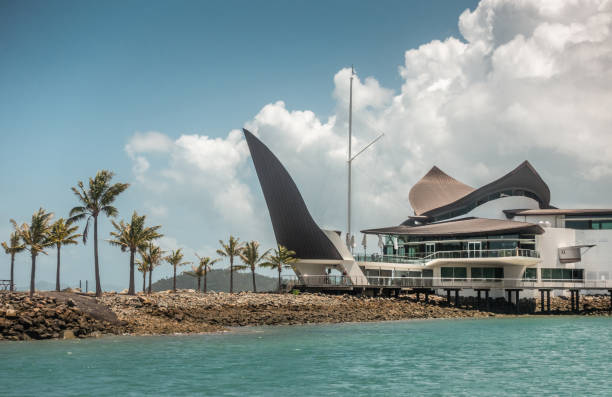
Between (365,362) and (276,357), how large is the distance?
3.81 meters

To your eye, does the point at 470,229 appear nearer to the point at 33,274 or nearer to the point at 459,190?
the point at 459,190

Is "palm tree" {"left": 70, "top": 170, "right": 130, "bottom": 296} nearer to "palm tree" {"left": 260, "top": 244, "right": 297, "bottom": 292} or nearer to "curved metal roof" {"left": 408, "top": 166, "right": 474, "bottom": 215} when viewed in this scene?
"palm tree" {"left": 260, "top": 244, "right": 297, "bottom": 292}

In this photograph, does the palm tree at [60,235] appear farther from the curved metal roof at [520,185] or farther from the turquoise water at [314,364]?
the curved metal roof at [520,185]

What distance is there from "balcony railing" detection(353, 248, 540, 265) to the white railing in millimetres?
1992

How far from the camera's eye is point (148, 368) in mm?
24469

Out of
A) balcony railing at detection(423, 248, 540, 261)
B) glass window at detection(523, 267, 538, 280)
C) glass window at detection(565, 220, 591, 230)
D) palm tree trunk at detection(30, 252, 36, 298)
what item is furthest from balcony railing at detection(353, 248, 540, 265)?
palm tree trunk at detection(30, 252, 36, 298)

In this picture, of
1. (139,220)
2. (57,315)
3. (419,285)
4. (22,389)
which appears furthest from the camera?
(419,285)

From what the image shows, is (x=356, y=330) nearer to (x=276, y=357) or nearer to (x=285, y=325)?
(x=285, y=325)

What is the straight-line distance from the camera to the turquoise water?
70.5 feet

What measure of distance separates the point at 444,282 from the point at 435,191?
28990 mm

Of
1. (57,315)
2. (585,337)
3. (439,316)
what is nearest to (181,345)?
(57,315)

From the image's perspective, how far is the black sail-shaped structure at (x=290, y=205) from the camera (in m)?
57.9

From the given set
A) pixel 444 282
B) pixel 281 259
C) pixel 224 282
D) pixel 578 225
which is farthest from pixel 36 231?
pixel 224 282

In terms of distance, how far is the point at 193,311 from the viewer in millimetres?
42375
